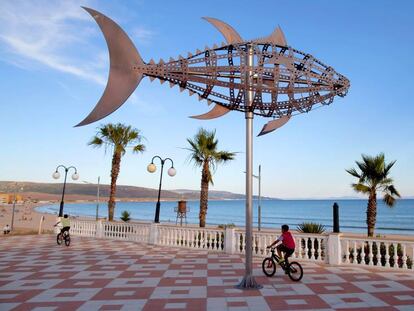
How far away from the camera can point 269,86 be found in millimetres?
8711

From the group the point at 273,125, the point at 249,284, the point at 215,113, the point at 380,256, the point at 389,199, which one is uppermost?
the point at 215,113

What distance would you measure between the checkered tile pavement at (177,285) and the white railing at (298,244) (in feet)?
2.85

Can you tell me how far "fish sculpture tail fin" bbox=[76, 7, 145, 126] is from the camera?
7500 mm

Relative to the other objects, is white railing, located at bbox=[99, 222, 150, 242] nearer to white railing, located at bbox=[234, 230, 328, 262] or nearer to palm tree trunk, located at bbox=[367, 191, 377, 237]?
white railing, located at bbox=[234, 230, 328, 262]

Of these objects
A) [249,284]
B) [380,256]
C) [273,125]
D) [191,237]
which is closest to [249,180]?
[273,125]

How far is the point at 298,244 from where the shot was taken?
12945 millimetres

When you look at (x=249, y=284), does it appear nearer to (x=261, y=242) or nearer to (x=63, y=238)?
(x=261, y=242)

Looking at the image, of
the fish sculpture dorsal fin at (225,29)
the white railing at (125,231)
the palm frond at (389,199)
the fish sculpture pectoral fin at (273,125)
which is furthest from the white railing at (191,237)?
A: the palm frond at (389,199)

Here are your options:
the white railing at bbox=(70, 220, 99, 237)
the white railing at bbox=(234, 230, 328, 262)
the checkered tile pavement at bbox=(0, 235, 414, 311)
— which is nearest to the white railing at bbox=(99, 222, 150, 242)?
the white railing at bbox=(70, 220, 99, 237)

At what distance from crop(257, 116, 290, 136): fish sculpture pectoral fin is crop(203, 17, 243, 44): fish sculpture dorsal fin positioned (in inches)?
93.0

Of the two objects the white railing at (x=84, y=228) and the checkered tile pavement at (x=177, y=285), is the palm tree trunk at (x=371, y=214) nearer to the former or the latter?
the checkered tile pavement at (x=177, y=285)

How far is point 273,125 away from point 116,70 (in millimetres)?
4453

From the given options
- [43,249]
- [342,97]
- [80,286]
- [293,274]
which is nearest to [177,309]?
[80,286]

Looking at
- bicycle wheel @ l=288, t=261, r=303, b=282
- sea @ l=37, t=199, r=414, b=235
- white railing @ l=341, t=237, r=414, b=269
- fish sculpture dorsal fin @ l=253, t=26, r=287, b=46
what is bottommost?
bicycle wheel @ l=288, t=261, r=303, b=282
